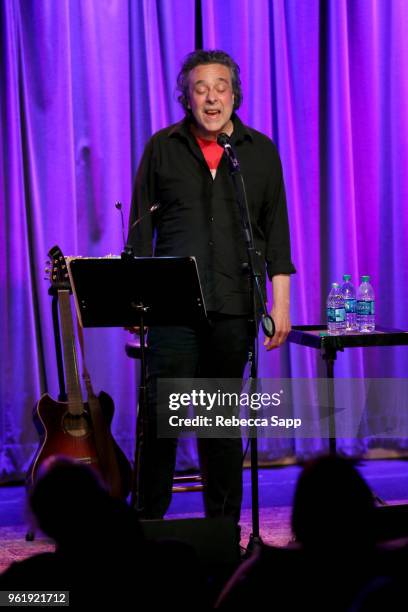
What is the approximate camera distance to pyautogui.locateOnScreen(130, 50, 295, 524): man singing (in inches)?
119

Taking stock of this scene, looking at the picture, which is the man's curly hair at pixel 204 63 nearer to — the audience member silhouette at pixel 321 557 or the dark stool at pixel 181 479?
the dark stool at pixel 181 479

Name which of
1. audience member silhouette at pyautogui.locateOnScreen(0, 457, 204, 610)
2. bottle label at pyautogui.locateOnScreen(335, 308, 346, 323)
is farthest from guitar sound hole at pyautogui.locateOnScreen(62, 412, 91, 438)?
audience member silhouette at pyautogui.locateOnScreen(0, 457, 204, 610)

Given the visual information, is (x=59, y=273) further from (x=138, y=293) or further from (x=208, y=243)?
(x=138, y=293)

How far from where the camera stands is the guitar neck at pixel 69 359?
362 centimetres

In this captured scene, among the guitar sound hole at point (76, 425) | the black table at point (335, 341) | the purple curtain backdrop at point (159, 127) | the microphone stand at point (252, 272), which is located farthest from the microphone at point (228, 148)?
the purple curtain backdrop at point (159, 127)

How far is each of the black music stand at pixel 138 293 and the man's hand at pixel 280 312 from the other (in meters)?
0.34

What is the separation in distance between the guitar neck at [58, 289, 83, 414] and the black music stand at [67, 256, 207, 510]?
850 millimetres

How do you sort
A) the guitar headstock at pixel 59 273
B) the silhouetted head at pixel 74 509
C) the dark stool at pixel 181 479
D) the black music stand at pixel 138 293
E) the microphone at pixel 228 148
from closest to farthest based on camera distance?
the silhouetted head at pixel 74 509, the black music stand at pixel 138 293, the microphone at pixel 228 148, the guitar headstock at pixel 59 273, the dark stool at pixel 181 479

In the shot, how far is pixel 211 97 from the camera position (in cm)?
303

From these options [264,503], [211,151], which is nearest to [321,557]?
[211,151]

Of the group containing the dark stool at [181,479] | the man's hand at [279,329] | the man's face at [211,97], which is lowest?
the dark stool at [181,479]

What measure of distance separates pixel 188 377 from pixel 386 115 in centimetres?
246

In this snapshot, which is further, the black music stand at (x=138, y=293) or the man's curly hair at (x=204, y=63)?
the man's curly hair at (x=204, y=63)

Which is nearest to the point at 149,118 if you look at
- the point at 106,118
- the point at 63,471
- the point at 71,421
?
the point at 106,118
